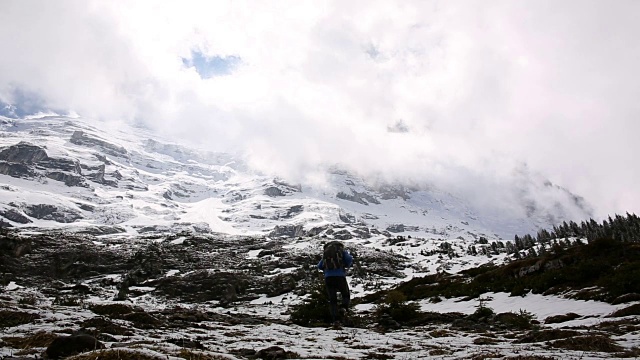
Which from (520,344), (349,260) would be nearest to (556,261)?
(349,260)

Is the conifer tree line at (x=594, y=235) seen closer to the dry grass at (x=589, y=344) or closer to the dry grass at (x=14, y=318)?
the dry grass at (x=589, y=344)

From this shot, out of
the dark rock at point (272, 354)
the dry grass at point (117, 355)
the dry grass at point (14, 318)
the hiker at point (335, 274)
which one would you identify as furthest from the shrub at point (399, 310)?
the dry grass at point (117, 355)

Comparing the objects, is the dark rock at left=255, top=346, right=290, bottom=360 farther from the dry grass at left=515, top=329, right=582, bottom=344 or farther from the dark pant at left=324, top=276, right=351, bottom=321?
the dark pant at left=324, top=276, right=351, bottom=321

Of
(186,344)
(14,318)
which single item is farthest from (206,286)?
(186,344)

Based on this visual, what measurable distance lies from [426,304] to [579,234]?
70681 millimetres

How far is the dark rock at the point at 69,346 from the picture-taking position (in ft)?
18.6

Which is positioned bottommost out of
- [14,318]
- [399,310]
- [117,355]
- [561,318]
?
[561,318]

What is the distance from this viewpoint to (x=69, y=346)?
5.79 meters

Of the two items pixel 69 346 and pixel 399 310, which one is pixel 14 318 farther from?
pixel 399 310

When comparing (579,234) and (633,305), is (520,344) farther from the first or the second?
(579,234)

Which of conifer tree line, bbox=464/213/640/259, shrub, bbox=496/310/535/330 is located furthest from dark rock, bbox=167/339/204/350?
conifer tree line, bbox=464/213/640/259

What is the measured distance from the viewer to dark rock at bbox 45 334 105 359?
5656 mm

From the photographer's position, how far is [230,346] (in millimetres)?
8742

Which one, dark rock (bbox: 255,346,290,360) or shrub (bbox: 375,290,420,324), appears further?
shrub (bbox: 375,290,420,324)
